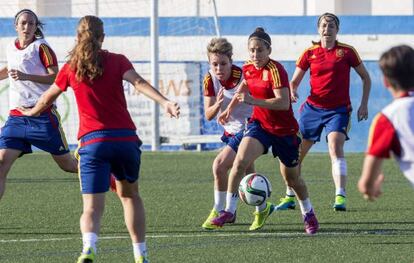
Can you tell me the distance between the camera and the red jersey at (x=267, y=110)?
10094 millimetres

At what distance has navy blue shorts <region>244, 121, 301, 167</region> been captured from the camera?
10.2 meters

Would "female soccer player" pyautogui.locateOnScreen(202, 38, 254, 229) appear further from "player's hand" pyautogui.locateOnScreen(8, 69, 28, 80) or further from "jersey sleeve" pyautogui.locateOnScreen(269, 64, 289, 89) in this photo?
"player's hand" pyautogui.locateOnScreen(8, 69, 28, 80)

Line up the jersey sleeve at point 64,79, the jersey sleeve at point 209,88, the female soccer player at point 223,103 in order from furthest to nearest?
1. the jersey sleeve at point 209,88
2. the female soccer player at point 223,103
3. the jersey sleeve at point 64,79

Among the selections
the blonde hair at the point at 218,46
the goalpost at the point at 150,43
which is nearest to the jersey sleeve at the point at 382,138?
the blonde hair at the point at 218,46

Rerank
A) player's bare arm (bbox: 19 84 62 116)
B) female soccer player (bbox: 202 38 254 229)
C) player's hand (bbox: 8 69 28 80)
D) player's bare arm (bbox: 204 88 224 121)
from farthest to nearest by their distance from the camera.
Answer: female soccer player (bbox: 202 38 254 229)
player's bare arm (bbox: 204 88 224 121)
player's hand (bbox: 8 69 28 80)
player's bare arm (bbox: 19 84 62 116)

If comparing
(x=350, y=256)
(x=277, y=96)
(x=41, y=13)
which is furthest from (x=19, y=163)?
(x=350, y=256)

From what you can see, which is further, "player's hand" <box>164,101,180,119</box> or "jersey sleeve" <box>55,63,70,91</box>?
"jersey sleeve" <box>55,63,70,91</box>

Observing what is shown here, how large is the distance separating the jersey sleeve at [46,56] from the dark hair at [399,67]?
16.2 ft

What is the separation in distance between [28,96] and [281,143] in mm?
2456

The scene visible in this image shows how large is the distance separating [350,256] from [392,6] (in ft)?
100

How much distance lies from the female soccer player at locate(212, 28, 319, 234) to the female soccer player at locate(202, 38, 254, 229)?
9.0 inches

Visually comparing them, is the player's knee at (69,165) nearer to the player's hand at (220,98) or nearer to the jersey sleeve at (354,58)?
the player's hand at (220,98)

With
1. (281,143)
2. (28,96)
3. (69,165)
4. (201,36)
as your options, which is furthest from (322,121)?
(201,36)

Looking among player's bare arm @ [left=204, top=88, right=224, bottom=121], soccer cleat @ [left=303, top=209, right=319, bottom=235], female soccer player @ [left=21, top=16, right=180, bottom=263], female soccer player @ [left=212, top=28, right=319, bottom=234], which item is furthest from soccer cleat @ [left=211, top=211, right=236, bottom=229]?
female soccer player @ [left=21, top=16, right=180, bottom=263]
